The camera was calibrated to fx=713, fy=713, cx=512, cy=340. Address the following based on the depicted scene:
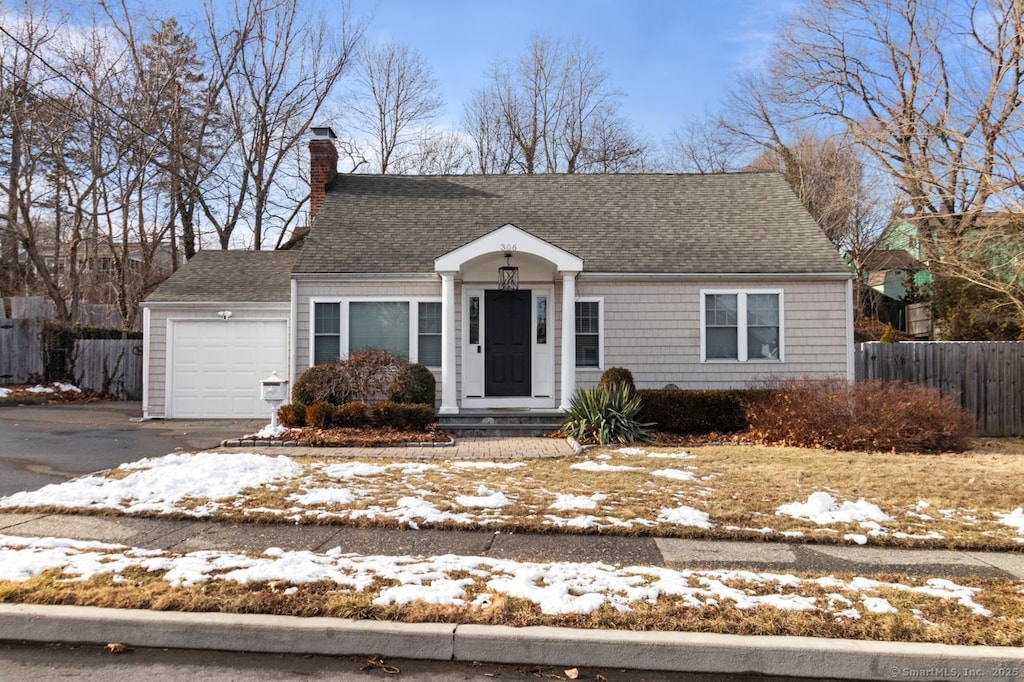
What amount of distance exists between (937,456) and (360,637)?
9895mm

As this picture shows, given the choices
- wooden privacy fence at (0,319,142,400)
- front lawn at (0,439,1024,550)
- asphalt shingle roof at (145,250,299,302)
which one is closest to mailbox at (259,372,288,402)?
front lawn at (0,439,1024,550)

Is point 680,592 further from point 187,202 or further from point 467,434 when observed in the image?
point 187,202

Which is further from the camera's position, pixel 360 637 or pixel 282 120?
pixel 282 120

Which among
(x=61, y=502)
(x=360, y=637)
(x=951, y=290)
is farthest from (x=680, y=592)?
(x=951, y=290)

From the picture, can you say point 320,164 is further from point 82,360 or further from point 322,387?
point 82,360

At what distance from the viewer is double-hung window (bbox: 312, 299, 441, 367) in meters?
14.1

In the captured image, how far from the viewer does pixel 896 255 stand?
39969mm

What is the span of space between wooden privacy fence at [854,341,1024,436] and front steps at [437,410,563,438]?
22.5ft

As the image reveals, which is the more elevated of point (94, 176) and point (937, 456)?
point (94, 176)

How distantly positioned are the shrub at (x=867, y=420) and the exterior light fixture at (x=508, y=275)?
17.2 ft

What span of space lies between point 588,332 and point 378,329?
418 cm

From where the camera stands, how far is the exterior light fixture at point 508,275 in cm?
1394

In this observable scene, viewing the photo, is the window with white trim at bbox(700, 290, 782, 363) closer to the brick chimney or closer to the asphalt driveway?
the brick chimney

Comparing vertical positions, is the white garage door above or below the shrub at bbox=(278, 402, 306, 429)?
above
